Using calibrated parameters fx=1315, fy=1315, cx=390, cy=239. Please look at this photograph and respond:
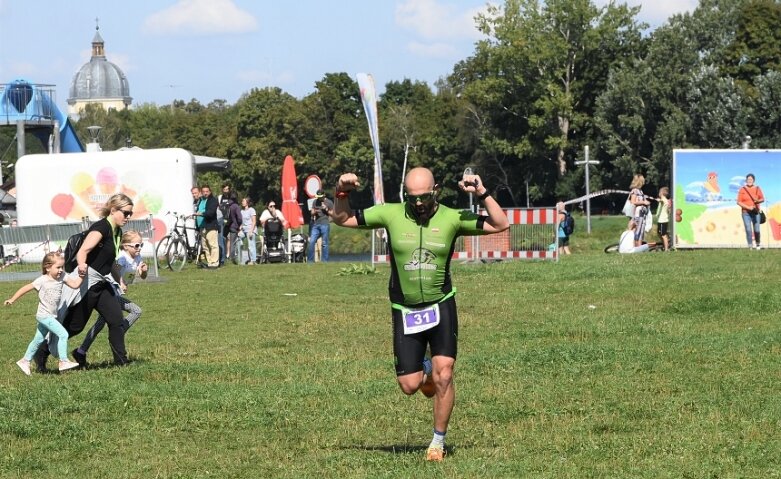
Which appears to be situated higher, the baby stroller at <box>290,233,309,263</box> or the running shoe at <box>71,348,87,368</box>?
the baby stroller at <box>290,233,309,263</box>

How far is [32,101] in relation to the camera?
54.9m

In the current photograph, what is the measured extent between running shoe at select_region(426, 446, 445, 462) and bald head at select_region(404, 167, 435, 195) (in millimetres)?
1638

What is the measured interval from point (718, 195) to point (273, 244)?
1211cm

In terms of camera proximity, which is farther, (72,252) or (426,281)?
(72,252)

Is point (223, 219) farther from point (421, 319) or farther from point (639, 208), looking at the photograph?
point (421, 319)

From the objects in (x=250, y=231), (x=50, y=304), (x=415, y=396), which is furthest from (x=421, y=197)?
(x=250, y=231)

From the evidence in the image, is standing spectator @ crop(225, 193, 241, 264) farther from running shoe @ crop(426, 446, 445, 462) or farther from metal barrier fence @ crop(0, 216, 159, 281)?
running shoe @ crop(426, 446, 445, 462)

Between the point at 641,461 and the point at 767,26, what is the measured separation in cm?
8057

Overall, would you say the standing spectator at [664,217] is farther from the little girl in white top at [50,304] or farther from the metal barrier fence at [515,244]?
the little girl in white top at [50,304]

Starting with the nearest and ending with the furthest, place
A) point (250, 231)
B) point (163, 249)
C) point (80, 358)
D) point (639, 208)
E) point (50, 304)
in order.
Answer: point (50, 304) → point (80, 358) → point (163, 249) → point (639, 208) → point (250, 231)

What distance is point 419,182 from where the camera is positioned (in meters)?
8.45

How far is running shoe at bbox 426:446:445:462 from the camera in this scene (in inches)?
328

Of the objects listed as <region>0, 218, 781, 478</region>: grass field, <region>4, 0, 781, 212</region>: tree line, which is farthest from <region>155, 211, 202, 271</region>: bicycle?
<region>4, 0, 781, 212</region>: tree line

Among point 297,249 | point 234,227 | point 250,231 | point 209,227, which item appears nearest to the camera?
point 209,227
